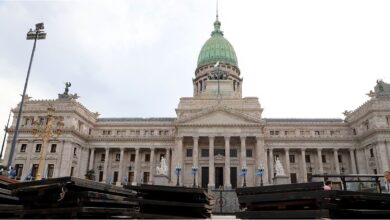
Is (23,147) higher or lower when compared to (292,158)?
higher

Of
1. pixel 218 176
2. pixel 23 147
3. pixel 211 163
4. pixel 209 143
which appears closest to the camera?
pixel 211 163

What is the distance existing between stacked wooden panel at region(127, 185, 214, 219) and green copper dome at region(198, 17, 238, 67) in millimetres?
68474

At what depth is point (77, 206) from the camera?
23.1 ft

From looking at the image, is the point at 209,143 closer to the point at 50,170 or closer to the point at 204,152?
the point at 204,152

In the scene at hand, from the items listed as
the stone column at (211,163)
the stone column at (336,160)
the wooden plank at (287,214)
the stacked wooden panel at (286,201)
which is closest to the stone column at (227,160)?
the stone column at (211,163)

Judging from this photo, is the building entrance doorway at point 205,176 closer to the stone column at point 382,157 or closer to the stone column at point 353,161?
the stone column at point 353,161

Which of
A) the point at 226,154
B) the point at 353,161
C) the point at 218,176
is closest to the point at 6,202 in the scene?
the point at 226,154

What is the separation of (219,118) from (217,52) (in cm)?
3283

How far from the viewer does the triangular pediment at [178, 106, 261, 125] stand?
1949 inches

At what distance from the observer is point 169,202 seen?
30.0 feet

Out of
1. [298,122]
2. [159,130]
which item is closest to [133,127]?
[159,130]

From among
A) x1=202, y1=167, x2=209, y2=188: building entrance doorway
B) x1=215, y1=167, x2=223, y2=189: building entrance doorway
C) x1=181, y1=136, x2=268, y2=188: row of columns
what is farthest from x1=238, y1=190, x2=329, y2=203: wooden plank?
x1=215, y1=167, x2=223, y2=189: building entrance doorway

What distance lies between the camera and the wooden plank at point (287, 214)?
7.01 meters

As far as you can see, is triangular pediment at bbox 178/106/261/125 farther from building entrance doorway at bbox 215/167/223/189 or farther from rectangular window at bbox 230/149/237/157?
building entrance doorway at bbox 215/167/223/189
